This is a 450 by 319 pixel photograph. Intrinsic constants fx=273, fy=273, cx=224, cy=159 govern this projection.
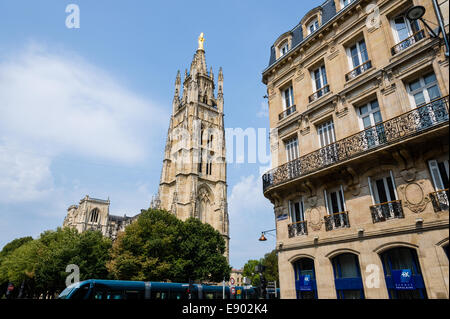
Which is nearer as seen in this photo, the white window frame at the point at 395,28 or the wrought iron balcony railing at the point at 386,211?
the wrought iron balcony railing at the point at 386,211

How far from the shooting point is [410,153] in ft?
27.4

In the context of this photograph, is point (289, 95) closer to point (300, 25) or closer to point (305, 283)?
point (300, 25)

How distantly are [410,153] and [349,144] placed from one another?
1.99 metres

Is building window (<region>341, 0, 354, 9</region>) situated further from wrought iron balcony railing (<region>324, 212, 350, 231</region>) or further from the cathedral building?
the cathedral building

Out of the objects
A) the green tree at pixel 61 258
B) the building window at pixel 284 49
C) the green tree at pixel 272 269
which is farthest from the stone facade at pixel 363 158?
the green tree at pixel 272 269

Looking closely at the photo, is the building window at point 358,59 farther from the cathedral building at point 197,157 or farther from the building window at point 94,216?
the building window at point 94,216

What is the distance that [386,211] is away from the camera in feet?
28.8

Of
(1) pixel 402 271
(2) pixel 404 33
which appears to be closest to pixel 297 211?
(1) pixel 402 271

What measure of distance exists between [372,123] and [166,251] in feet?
80.5

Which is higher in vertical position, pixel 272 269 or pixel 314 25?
pixel 314 25

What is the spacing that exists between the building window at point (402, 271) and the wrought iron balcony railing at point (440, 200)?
148 cm

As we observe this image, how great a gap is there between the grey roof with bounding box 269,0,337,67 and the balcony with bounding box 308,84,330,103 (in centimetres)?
302

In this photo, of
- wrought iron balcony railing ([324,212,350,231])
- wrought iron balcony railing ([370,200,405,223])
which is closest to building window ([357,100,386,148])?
wrought iron balcony railing ([370,200,405,223])

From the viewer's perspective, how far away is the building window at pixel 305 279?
409 inches
